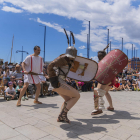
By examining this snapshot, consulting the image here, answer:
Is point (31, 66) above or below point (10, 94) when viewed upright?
above

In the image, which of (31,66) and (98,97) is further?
(31,66)

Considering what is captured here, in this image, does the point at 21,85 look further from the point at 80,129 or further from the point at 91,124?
the point at 80,129

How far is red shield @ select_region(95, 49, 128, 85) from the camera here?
3579 mm

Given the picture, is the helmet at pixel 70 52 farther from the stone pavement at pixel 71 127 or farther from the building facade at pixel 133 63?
the building facade at pixel 133 63

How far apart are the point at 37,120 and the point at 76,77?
1.25 m

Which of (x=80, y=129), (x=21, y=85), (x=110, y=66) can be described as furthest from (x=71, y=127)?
(x=21, y=85)

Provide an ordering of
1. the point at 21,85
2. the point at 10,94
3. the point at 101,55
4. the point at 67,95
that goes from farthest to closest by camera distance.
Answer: the point at 21,85, the point at 10,94, the point at 101,55, the point at 67,95

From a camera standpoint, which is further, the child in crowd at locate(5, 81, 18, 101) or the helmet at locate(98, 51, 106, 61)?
the child in crowd at locate(5, 81, 18, 101)

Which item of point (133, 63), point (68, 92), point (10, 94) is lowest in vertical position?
point (10, 94)

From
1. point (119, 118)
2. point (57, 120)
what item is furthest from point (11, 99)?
point (119, 118)

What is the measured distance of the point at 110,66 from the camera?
3.62 meters

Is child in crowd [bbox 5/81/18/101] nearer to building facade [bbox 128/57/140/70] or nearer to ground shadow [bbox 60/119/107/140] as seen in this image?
ground shadow [bbox 60/119/107/140]

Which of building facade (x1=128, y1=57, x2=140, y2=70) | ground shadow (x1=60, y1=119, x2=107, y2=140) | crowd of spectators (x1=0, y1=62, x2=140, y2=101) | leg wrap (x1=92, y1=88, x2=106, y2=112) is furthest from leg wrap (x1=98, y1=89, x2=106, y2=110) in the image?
building facade (x1=128, y1=57, x2=140, y2=70)

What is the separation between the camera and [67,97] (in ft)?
10.3
